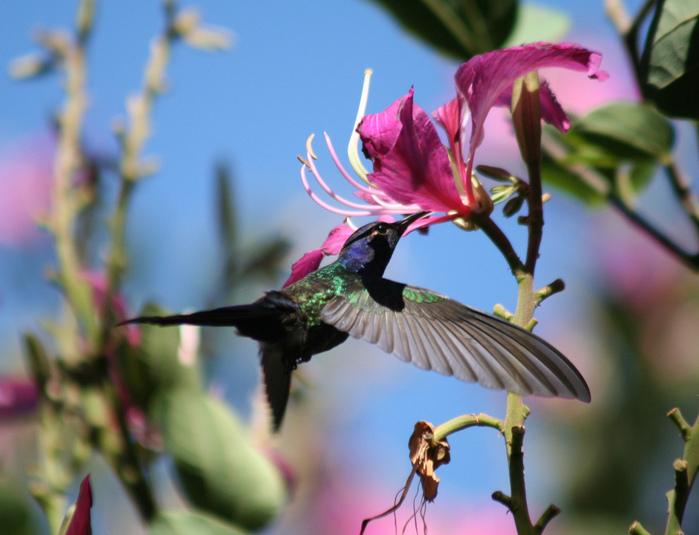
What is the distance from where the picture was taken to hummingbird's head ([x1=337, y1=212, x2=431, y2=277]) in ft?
3.29

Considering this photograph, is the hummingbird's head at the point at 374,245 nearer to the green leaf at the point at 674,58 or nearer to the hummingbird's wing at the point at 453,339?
the hummingbird's wing at the point at 453,339

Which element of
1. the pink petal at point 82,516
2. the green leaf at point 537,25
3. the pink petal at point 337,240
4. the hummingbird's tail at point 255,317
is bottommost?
the pink petal at point 82,516

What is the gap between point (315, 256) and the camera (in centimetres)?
102

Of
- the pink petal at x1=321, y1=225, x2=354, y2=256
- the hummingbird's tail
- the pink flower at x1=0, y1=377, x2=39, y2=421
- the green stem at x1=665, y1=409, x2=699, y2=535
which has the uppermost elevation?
the pink flower at x1=0, y1=377, x2=39, y2=421

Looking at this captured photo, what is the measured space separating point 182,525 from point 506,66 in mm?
678

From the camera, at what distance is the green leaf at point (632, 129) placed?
122 cm

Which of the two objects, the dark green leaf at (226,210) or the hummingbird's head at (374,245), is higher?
Answer: the dark green leaf at (226,210)

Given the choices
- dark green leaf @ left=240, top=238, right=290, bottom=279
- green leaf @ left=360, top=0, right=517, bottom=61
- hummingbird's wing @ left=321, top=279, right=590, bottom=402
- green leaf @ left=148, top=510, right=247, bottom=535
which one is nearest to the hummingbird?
hummingbird's wing @ left=321, top=279, right=590, bottom=402

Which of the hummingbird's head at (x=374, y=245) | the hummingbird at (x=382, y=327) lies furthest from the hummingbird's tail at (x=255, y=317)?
the hummingbird's head at (x=374, y=245)

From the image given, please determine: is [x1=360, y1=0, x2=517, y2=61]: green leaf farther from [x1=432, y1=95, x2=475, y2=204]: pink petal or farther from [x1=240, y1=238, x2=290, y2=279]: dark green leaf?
[x1=240, y1=238, x2=290, y2=279]: dark green leaf

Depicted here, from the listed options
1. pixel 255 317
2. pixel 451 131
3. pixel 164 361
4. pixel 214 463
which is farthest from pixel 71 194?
pixel 451 131

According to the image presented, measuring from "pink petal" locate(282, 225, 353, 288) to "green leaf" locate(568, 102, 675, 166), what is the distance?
459mm

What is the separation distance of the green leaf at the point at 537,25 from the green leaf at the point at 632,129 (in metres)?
0.18

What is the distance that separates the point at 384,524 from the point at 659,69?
149 cm
